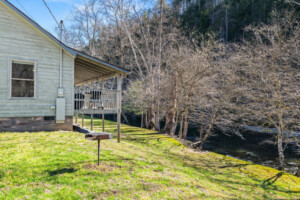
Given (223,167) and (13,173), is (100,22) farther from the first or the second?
(13,173)

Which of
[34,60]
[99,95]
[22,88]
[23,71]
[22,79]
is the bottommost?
[99,95]

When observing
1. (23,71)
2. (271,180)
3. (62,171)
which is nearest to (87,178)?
(62,171)

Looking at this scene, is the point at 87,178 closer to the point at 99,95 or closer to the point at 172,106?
the point at 99,95

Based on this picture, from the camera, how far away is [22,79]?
27.0ft

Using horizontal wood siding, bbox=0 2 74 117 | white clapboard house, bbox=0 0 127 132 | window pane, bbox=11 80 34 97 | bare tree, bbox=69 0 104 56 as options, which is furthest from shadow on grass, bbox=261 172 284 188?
bare tree, bbox=69 0 104 56

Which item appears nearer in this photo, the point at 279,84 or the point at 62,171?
the point at 62,171

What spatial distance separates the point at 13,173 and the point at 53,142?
2.41m

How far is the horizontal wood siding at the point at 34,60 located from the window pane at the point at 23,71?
0.84 feet

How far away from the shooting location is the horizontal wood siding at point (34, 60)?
7.88 metres

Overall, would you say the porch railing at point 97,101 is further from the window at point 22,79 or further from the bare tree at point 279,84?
the bare tree at point 279,84

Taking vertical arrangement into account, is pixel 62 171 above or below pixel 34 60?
below

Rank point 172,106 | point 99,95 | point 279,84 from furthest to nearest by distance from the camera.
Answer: point 172,106, point 279,84, point 99,95

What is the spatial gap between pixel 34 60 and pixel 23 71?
604 mm

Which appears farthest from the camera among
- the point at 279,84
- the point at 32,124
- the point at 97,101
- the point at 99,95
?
the point at 279,84
